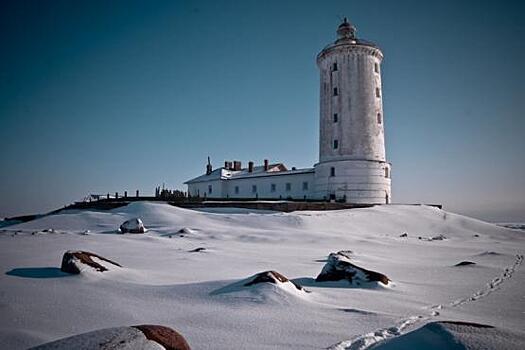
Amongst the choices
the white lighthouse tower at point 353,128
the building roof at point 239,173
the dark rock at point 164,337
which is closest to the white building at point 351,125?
the white lighthouse tower at point 353,128

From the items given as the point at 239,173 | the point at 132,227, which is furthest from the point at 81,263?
the point at 239,173

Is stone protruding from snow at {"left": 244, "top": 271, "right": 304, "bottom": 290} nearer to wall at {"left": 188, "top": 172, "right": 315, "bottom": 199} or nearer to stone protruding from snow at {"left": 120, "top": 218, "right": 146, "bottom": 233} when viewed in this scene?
stone protruding from snow at {"left": 120, "top": 218, "right": 146, "bottom": 233}

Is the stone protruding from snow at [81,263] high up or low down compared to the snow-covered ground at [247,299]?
up

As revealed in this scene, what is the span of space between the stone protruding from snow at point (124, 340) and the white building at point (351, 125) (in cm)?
2617

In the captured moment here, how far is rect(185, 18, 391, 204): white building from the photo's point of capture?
2797 centimetres

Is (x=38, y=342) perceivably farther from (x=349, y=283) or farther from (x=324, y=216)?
(x=324, y=216)

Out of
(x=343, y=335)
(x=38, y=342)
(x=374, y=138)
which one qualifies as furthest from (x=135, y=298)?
(x=374, y=138)

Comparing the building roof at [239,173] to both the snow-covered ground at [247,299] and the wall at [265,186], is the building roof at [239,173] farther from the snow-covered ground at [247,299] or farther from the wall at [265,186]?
the snow-covered ground at [247,299]

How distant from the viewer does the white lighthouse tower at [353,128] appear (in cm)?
2795

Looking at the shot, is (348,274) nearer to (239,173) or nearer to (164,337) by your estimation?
(164,337)

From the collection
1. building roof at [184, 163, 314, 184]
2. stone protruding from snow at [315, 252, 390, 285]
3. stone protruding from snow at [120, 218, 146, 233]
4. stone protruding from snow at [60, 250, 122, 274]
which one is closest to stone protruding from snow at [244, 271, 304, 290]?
stone protruding from snow at [315, 252, 390, 285]

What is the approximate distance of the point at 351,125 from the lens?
93.3 ft

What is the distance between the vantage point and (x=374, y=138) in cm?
2864

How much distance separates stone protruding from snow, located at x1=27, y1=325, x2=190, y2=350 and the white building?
85.8 feet
